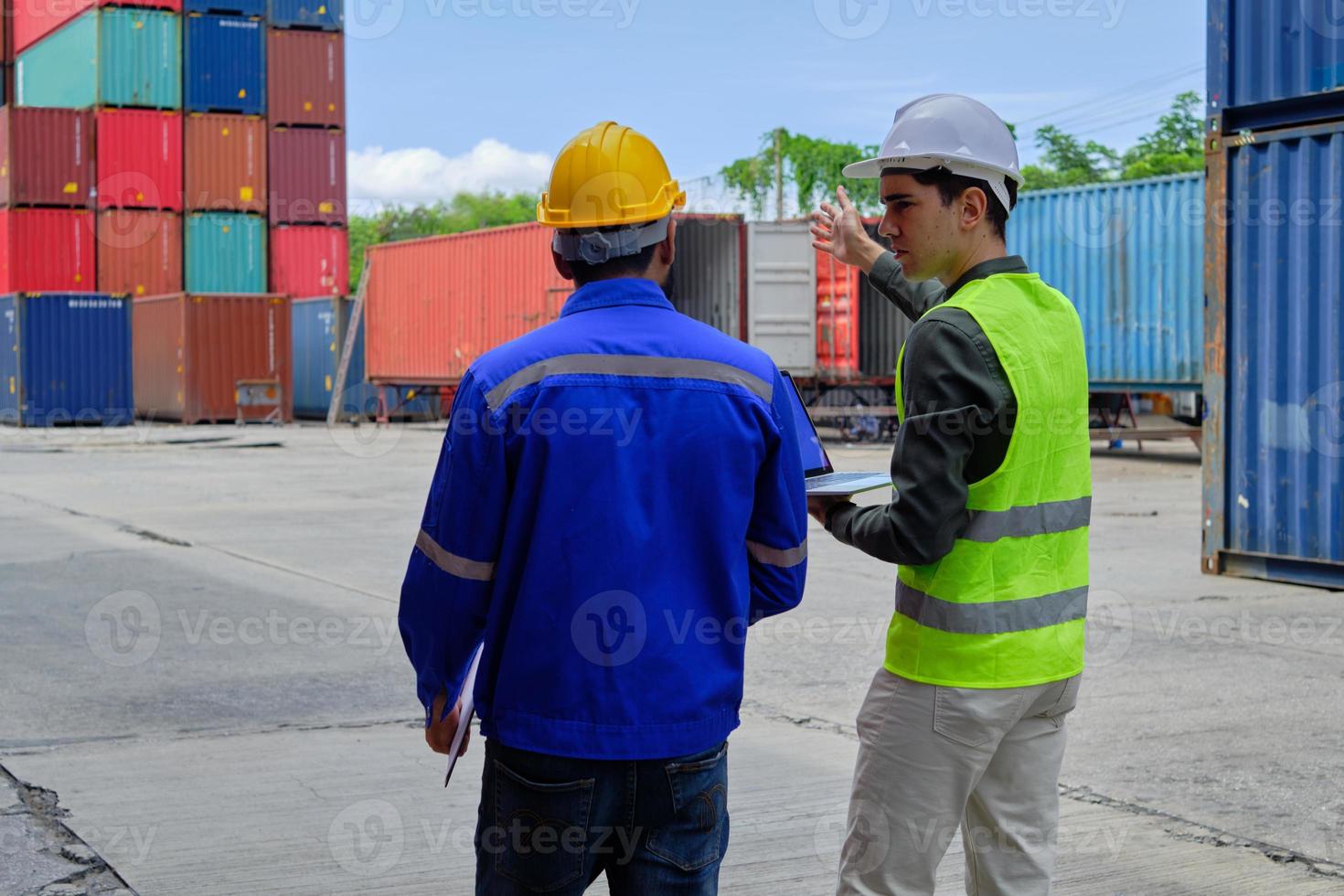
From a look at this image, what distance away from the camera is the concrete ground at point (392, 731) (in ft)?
14.7

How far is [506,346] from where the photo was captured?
8.00 ft

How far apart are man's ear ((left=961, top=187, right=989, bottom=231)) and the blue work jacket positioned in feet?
1.84

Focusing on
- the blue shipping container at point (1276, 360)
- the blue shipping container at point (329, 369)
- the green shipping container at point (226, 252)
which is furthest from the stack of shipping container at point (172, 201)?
the blue shipping container at point (1276, 360)

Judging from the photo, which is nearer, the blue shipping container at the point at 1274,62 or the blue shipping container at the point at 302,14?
the blue shipping container at the point at 1274,62

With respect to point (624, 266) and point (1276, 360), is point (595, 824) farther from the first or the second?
point (1276, 360)

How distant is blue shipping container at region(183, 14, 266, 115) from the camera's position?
3956 centimetres

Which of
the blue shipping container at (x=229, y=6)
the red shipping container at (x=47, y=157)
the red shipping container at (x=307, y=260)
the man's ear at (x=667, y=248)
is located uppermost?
the blue shipping container at (x=229, y=6)

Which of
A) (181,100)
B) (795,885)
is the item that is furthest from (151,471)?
(181,100)

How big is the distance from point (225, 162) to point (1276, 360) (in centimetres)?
3399

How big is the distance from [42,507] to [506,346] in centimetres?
1408

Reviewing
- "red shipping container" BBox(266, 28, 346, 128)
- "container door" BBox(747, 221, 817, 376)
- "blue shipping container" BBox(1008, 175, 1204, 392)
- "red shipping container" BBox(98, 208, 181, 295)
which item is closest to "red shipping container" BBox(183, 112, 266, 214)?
"red shipping container" BBox(266, 28, 346, 128)

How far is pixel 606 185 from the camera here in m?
2.53

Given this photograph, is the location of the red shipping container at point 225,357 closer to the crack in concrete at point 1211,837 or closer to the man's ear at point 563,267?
the crack in concrete at point 1211,837

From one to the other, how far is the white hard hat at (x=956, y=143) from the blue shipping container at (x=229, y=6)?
4025 cm
